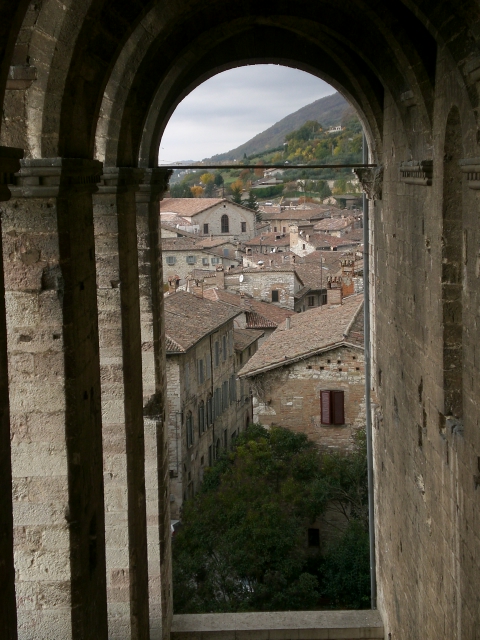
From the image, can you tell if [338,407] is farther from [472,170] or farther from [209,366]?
[472,170]

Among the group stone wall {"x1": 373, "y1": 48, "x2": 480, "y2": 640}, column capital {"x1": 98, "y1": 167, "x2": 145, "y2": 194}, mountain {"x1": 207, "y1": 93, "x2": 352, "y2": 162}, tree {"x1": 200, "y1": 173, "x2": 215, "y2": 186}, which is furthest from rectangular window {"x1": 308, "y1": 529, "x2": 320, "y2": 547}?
mountain {"x1": 207, "y1": 93, "x2": 352, "y2": 162}

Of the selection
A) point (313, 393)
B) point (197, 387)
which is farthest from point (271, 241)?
point (313, 393)

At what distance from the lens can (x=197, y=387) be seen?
30.5 m

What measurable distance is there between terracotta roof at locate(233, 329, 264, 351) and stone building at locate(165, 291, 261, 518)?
76 millimetres

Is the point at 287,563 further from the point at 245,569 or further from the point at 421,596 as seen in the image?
the point at 421,596

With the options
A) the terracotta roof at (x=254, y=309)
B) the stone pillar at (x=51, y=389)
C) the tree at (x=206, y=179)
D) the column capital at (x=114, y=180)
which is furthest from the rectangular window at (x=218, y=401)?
the tree at (x=206, y=179)

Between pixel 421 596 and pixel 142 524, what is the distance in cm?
302

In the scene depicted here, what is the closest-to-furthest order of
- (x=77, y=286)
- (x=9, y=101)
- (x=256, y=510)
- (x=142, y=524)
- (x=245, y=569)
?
(x=9, y=101) < (x=77, y=286) < (x=142, y=524) < (x=245, y=569) < (x=256, y=510)

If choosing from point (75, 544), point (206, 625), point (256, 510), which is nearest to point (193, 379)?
point (256, 510)

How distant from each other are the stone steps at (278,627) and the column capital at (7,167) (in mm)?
8817

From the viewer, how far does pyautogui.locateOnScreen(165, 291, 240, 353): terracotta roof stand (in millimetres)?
28547

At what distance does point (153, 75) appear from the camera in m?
10.5

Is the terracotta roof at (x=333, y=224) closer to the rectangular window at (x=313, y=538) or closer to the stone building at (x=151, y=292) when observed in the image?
the rectangular window at (x=313, y=538)

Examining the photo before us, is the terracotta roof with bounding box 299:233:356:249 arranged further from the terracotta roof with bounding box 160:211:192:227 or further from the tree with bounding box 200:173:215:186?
the tree with bounding box 200:173:215:186
